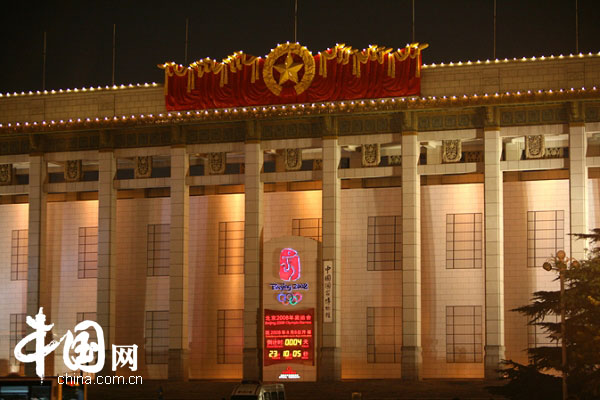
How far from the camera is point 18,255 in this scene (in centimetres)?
6269

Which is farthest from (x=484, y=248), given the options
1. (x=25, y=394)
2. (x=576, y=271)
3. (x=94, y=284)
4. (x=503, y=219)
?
(x=25, y=394)

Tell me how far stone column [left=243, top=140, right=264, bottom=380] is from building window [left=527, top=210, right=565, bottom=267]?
13601 millimetres

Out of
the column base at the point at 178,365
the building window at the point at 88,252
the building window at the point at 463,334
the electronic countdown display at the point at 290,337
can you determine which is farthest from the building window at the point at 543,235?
the building window at the point at 88,252

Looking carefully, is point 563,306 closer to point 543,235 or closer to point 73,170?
point 543,235

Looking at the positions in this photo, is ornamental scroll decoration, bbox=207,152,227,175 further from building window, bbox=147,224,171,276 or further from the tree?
the tree

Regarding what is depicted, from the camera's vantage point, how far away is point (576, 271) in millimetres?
36469

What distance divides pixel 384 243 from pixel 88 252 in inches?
665

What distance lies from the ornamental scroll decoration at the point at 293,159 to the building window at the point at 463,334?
10572 mm

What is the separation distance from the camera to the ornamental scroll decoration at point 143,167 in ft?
194

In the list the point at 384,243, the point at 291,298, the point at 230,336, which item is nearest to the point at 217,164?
the point at 291,298

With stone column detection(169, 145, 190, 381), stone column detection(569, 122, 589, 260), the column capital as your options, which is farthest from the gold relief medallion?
stone column detection(569, 122, 589, 260)

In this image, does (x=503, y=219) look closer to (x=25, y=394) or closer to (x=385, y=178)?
(x=385, y=178)

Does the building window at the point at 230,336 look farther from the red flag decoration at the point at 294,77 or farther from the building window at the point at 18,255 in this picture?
the building window at the point at 18,255

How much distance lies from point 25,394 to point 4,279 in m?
30.2
